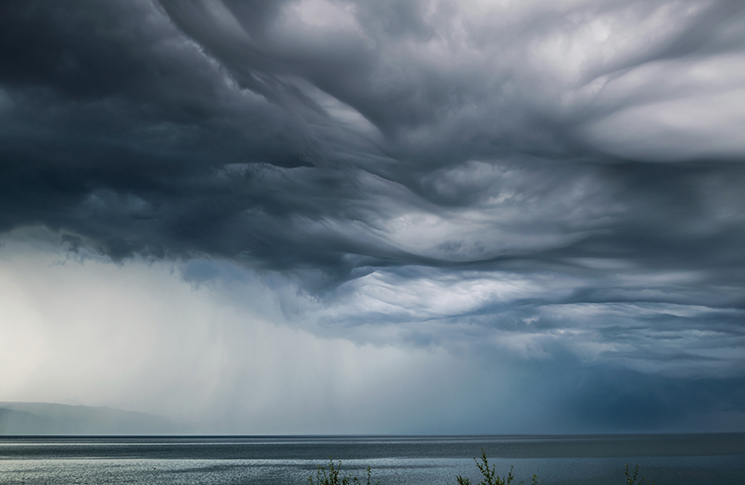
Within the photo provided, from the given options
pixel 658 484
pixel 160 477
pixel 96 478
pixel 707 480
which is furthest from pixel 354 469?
pixel 707 480

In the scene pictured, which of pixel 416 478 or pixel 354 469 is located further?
pixel 354 469

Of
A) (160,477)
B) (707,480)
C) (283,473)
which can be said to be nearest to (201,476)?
(160,477)

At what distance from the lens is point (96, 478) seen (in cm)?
9206

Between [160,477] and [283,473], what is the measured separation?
78.1ft

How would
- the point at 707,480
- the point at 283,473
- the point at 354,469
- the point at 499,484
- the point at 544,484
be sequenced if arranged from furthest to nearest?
the point at 354,469
the point at 283,473
the point at 707,480
the point at 544,484
the point at 499,484

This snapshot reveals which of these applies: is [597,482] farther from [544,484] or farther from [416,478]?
[416,478]

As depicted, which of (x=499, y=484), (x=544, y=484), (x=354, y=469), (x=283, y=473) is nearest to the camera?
(x=499, y=484)

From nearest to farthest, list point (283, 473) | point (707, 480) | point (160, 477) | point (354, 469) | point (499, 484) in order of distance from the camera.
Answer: point (499, 484) → point (707, 480) → point (160, 477) → point (283, 473) → point (354, 469)

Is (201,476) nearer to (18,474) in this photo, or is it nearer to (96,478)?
(96,478)

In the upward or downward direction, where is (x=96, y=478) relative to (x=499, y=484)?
downward

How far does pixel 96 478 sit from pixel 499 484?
102m

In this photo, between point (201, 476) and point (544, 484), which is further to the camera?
point (201, 476)

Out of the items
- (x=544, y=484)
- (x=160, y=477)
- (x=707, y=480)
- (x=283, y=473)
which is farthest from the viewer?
(x=283, y=473)

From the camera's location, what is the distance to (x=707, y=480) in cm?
8819
